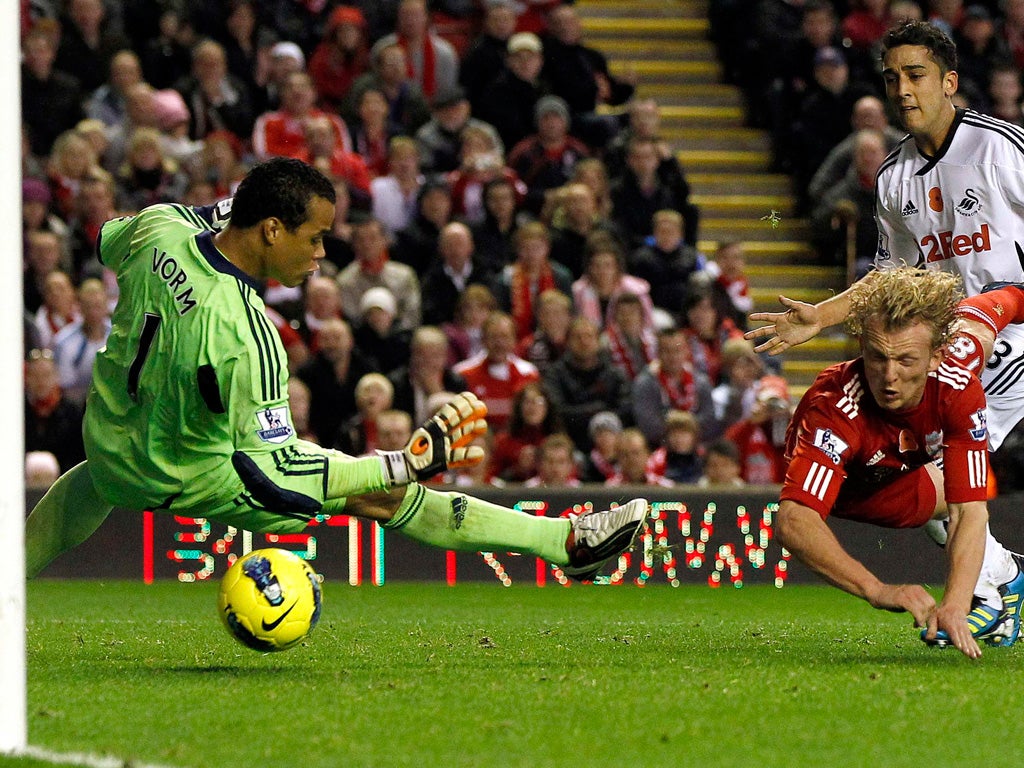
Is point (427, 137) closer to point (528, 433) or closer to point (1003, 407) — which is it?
point (528, 433)

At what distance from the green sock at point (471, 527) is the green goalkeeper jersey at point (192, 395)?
463 millimetres

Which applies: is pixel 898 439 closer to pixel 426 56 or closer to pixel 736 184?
pixel 426 56

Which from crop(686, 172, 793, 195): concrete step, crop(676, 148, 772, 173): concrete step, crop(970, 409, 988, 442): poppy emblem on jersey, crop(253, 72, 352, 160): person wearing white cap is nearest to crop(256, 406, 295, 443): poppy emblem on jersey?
crop(970, 409, 988, 442): poppy emblem on jersey

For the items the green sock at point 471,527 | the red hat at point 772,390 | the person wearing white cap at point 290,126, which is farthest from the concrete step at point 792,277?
the green sock at point 471,527

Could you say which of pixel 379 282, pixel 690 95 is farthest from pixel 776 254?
pixel 379 282

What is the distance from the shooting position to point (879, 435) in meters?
6.96

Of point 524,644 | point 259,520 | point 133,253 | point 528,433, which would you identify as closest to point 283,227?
point 133,253

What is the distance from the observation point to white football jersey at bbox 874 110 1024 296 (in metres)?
7.97

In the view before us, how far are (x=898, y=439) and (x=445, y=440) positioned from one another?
1.77m

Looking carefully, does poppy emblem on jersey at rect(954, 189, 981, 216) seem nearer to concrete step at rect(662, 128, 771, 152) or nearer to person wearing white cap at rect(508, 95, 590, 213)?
person wearing white cap at rect(508, 95, 590, 213)

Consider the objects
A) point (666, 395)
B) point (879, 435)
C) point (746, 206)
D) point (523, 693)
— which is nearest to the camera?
point (523, 693)

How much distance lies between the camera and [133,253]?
703cm

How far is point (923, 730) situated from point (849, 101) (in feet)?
37.3

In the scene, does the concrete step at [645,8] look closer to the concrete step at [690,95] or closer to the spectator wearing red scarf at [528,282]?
the concrete step at [690,95]
